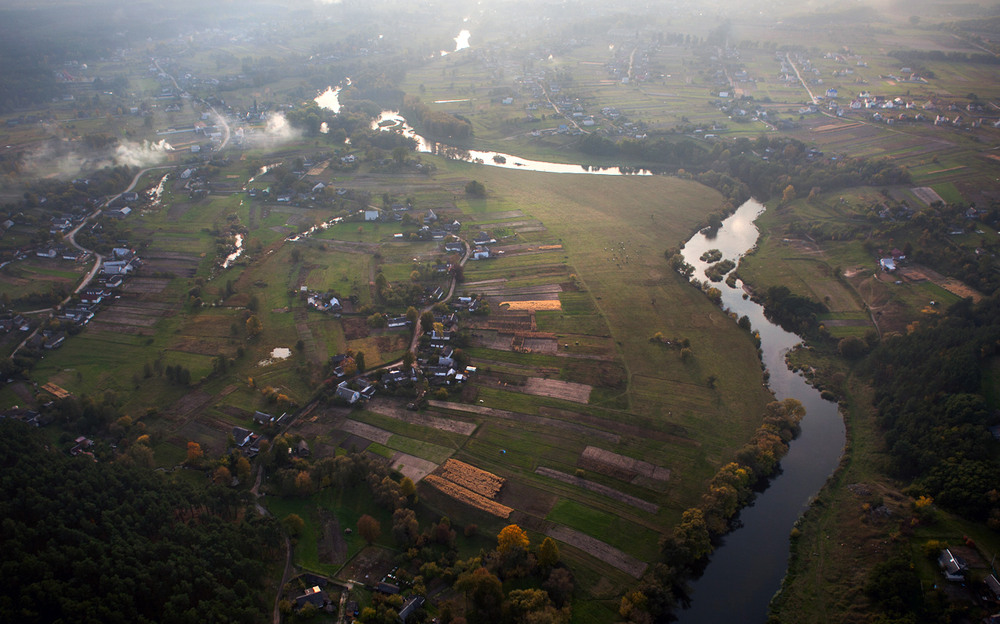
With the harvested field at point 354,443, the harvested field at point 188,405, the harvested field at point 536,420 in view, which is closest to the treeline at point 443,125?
the harvested field at point 536,420

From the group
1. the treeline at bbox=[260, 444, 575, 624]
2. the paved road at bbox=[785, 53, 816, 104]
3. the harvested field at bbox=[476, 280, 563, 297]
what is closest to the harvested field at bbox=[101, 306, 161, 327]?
the treeline at bbox=[260, 444, 575, 624]

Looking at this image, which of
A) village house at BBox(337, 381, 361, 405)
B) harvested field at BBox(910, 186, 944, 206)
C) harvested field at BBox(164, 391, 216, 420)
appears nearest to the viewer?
harvested field at BBox(164, 391, 216, 420)

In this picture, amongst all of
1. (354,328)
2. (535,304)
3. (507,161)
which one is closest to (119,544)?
(354,328)

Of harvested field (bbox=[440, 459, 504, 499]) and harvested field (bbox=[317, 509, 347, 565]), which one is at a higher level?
harvested field (bbox=[440, 459, 504, 499])

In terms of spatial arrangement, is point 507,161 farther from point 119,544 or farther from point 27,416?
point 119,544

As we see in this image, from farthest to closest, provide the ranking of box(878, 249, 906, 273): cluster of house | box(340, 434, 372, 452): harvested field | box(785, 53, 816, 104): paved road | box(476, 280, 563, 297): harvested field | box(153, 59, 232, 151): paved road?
box(785, 53, 816, 104): paved road, box(153, 59, 232, 151): paved road, box(878, 249, 906, 273): cluster of house, box(476, 280, 563, 297): harvested field, box(340, 434, 372, 452): harvested field

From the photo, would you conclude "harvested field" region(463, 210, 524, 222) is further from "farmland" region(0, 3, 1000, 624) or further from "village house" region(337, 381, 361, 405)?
"village house" region(337, 381, 361, 405)
